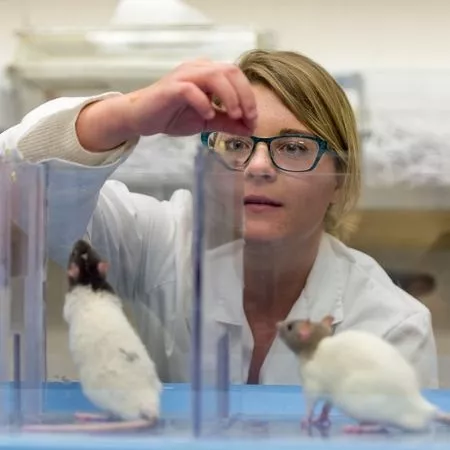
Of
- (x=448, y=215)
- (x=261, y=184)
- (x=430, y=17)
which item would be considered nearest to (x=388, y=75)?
(x=430, y=17)

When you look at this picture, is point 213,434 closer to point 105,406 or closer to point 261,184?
point 105,406

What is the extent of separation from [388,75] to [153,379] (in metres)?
0.86

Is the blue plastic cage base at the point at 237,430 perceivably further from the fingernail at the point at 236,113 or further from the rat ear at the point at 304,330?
the fingernail at the point at 236,113

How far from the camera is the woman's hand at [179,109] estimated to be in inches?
22.3

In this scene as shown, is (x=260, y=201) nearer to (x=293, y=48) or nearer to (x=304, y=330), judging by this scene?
(x=304, y=330)

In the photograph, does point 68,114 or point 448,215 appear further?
point 448,215

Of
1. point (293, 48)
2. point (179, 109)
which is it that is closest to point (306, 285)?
point (179, 109)

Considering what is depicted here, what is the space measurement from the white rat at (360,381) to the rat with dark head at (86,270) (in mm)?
124

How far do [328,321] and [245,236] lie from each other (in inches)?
3.0

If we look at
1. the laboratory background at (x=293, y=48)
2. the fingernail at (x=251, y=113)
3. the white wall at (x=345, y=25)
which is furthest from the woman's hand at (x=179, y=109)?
the white wall at (x=345, y=25)

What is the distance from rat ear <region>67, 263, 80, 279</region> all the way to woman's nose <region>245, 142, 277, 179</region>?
14cm

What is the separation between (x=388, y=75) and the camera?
1.24 m

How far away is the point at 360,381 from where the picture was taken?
1.55 feet

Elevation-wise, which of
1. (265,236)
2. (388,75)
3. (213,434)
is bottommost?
(213,434)
